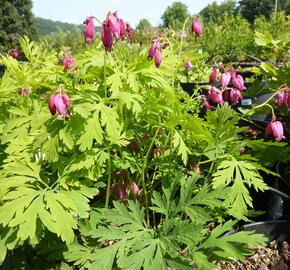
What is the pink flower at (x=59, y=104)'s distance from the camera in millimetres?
1342

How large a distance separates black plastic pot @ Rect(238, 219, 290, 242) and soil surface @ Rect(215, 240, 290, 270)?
46 mm

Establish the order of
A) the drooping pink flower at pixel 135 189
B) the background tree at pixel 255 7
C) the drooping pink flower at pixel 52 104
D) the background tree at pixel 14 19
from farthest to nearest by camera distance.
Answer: the background tree at pixel 255 7
the background tree at pixel 14 19
the drooping pink flower at pixel 135 189
the drooping pink flower at pixel 52 104

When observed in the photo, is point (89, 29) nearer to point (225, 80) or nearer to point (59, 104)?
point (59, 104)

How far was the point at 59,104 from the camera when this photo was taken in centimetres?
135

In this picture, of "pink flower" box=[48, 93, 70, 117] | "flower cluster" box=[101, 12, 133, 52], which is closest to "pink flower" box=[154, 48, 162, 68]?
"flower cluster" box=[101, 12, 133, 52]

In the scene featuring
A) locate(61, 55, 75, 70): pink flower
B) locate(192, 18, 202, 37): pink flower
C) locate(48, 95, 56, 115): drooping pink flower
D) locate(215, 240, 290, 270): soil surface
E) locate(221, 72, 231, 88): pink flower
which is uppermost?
locate(192, 18, 202, 37): pink flower

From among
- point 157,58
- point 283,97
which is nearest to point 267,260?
point 283,97

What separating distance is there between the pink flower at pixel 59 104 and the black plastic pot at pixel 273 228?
45.0 inches

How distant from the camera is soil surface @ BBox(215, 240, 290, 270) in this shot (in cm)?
192

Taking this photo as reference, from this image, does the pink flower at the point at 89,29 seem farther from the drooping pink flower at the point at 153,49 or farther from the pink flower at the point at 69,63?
the pink flower at the point at 69,63

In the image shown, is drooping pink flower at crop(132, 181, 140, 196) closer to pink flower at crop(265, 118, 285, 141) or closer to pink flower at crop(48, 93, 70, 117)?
pink flower at crop(48, 93, 70, 117)

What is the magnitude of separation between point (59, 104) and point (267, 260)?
1408 mm

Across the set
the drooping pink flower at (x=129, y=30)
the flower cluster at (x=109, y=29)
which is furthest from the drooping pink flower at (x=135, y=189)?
the drooping pink flower at (x=129, y=30)

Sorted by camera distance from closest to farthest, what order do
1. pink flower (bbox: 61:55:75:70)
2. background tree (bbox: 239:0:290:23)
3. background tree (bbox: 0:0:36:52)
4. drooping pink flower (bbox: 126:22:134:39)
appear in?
1. pink flower (bbox: 61:55:75:70)
2. drooping pink flower (bbox: 126:22:134:39)
3. background tree (bbox: 0:0:36:52)
4. background tree (bbox: 239:0:290:23)
